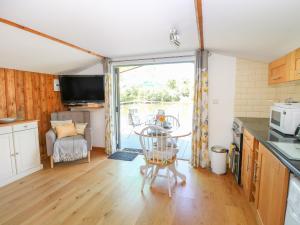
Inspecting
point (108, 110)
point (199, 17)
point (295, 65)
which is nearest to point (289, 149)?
point (295, 65)

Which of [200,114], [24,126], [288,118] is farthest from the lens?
[200,114]

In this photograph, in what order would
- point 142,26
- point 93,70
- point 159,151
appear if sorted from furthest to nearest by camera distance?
1. point 93,70
2. point 159,151
3. point 142,26

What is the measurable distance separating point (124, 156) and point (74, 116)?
4.61 feet

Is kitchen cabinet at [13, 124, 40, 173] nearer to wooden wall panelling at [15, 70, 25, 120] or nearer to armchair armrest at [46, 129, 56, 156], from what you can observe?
armchair armrest at [46, 129, 56, 156]

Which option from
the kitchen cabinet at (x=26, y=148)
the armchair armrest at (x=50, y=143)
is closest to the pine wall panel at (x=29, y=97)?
the kitchen cabinet at (x=26, y=148)

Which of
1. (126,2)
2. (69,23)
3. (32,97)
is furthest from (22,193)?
(126,2)

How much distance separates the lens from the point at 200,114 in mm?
3117

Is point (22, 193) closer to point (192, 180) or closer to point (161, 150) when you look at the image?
point (161, 150)

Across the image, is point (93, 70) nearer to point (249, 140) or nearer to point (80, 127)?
point (80, 127)

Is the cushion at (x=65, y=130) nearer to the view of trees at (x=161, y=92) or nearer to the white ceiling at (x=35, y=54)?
the white ceiling at (x=35, y=54)

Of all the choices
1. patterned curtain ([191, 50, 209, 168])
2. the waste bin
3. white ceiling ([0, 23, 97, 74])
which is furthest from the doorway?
the waste bin

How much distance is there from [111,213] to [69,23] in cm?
222

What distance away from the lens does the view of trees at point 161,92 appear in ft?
24.7

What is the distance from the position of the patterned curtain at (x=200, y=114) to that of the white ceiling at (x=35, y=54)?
2.12 m
